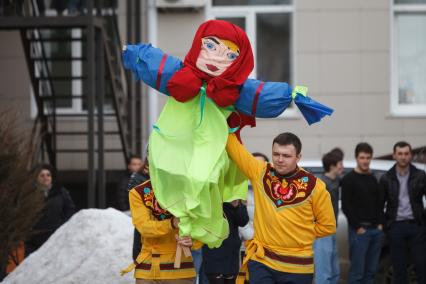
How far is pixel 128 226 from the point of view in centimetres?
1148

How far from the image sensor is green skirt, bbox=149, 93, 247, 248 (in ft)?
24.4

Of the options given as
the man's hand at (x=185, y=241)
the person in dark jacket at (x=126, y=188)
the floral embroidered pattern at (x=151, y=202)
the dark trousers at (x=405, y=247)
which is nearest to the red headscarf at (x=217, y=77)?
the floral embroidered pattern at (x=151, y=202)

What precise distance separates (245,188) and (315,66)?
8870 millimetres

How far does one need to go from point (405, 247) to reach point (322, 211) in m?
3.94

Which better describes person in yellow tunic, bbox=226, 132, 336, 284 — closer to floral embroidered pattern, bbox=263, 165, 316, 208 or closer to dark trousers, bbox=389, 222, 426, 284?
floral embroidered pattern, bbox=263, 165, 316, 208

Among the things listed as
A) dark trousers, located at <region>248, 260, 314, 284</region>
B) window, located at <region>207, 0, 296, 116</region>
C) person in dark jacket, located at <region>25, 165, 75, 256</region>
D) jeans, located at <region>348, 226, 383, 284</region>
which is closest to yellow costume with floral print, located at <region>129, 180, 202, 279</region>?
dark trousers, located at <region>248, 260, 314, 284</region>

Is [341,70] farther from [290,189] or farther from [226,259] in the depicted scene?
[290,189]

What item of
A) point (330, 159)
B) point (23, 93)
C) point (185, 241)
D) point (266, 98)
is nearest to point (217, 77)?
point (266, 98)

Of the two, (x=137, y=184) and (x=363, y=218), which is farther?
(x=363, y=218)

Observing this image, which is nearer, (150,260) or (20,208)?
(150,260)

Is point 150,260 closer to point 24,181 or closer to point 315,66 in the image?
point 24,181

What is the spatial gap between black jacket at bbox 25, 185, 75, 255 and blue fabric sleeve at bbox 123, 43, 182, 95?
5320 millimetres

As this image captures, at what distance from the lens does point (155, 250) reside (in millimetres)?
8023

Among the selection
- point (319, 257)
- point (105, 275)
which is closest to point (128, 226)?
point (105, 275)
